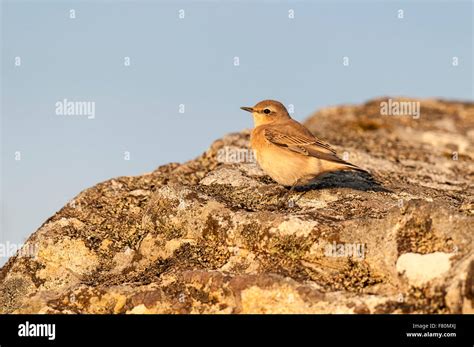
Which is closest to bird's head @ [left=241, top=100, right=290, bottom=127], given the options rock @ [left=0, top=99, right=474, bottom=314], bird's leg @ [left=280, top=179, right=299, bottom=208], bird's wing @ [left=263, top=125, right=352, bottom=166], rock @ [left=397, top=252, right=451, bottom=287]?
bird's wing @ [left=263, top=125, right=352, bottom=166]

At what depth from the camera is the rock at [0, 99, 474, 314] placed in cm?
651

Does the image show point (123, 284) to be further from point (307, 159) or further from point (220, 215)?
point (307, 159)

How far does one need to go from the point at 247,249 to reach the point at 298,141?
349 centimetres

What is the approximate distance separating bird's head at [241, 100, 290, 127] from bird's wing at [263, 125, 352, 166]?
0.58m

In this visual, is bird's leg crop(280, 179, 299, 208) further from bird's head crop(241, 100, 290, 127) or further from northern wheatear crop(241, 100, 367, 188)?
bird's head crop(241, 100, 290, 127)

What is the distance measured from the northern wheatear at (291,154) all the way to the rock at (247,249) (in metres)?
0.23

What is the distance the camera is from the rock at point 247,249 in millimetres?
6512

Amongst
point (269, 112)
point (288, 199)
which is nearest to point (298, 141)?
point (269, 112)

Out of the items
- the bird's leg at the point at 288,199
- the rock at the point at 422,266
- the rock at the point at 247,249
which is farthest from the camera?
the bird's leg at the point at 288,199

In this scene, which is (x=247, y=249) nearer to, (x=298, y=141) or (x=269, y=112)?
(x=298, y=141)

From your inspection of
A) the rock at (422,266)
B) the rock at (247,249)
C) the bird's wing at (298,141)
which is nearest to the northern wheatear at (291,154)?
the bird's wing at (298,141)

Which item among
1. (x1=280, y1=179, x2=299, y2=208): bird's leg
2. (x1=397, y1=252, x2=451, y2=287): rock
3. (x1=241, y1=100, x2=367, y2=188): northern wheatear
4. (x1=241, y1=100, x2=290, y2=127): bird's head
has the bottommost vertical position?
(x1=397, y1=252, x2=451, y2=287): rock

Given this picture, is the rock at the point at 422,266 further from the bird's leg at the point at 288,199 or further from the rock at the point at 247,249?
the bird's leg at the point at 288,199
